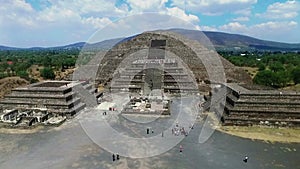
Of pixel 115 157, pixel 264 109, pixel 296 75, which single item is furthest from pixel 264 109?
pixel 296 75

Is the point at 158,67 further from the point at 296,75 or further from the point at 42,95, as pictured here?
the point at 296,75

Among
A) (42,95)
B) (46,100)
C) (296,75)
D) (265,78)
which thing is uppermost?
(296,75)

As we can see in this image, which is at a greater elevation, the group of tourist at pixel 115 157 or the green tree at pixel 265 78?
the green tree at pixel 265 78

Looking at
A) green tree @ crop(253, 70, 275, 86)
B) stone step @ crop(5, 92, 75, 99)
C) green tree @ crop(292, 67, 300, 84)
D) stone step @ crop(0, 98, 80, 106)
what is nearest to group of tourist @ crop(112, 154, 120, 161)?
stone step @ crop(0, 98, 80, 106)

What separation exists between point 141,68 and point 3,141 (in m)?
35.3

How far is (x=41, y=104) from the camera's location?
1487 inches

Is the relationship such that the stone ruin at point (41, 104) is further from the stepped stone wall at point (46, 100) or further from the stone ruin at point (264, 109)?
the stone ruin at point (264, 109)

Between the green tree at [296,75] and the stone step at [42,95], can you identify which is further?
the green tree at [296,75]

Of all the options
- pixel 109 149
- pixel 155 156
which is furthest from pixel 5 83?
pixel 155 156

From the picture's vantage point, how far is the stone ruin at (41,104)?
35.2 m

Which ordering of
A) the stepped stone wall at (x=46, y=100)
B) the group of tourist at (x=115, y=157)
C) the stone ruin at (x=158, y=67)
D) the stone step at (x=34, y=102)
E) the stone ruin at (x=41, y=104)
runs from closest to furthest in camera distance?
1. the group of tourist at (x=115, y=157)
2. the stone ruin at (x=41, y=104)
3. the stepped stone wall at (x=46, y=100)
4. the stone step at (x=34, y=102)
5. the stone ruin at (x=158, y=67)

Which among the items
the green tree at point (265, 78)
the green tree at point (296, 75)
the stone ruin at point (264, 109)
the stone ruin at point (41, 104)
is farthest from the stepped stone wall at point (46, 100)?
the green tree at point (296, 75)

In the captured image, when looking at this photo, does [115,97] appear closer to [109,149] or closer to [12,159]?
[109,149]

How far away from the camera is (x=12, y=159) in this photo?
2350 centimetres
